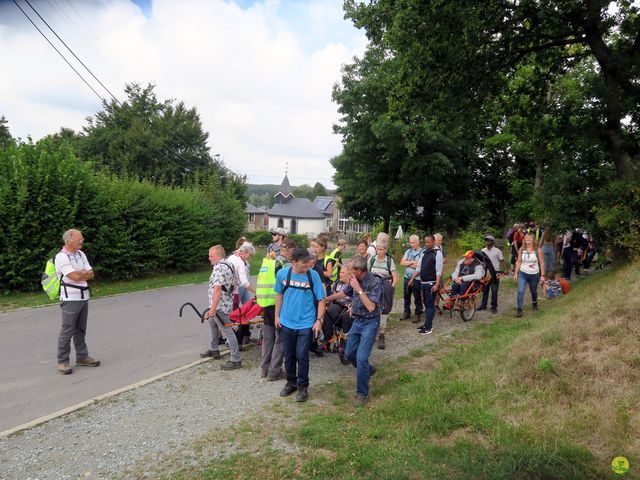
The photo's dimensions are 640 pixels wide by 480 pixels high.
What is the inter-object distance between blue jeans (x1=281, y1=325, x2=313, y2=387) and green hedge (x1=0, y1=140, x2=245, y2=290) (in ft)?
33.4

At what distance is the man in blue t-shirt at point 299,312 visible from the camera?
5168mm

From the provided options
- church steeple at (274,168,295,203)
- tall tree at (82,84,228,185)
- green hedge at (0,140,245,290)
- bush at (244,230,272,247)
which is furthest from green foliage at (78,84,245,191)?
church steeple at (274,168,295,203)

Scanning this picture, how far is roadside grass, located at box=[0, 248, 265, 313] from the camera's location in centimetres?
1115

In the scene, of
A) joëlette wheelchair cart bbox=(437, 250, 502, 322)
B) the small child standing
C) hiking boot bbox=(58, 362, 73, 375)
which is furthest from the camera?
the small child standing

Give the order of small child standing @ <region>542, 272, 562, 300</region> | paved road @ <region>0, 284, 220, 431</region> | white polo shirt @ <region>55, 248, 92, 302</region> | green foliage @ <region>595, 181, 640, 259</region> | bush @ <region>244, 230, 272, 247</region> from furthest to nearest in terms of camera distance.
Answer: bush @ <region>244, 230, 272, 247</region>
small child standing @ <region>542, 272, 562, 300</region>
green foliage @ <region>595, 181, 640, 259</region>
white polo shirt @ <region>55, 248, 92, 302</region>
paved road @ <region>0, 284, 220, 431</region>

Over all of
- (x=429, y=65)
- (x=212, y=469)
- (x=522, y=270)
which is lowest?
(x=212, y=469)

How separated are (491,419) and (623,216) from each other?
806cm

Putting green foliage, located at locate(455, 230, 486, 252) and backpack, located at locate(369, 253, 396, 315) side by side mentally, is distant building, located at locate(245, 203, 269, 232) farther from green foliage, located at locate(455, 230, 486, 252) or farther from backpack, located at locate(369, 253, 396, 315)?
backpack, located at locate(369, 253, 396, 315)

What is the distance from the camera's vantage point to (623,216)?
9812 mm

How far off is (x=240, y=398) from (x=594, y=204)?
1062 cm

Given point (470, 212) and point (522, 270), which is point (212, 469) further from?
point (470, 212)

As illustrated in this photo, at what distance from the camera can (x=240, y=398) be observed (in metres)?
5.27

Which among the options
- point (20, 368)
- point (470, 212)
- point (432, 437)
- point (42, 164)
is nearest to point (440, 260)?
point (432, 437)

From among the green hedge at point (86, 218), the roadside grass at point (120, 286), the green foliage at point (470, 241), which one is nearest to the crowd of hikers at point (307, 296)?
the roadside grass at point (120, 286)
